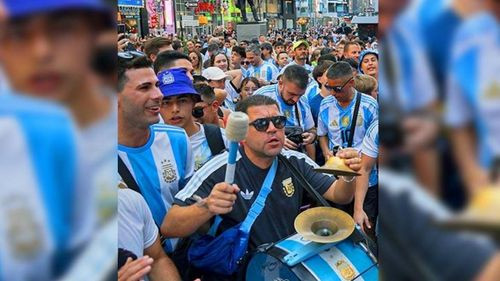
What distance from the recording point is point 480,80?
2.47 feet

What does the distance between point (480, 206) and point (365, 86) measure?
429cm

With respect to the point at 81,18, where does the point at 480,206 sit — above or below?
below

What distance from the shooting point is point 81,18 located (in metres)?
0.89

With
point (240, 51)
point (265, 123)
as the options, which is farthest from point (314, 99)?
point (240, 51)

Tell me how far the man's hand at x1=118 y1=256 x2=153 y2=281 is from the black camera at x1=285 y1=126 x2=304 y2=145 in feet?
8.58

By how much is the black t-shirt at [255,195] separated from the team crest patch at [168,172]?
0.18 meters

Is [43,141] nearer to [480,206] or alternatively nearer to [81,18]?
[81,18]

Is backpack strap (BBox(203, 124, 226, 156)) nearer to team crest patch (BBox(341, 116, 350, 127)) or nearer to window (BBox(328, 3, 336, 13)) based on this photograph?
team crest patch (BBox(341, 116, 350, 127))

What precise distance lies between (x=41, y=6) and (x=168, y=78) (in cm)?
275

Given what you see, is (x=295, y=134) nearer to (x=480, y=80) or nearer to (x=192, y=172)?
(x=192, y=172)

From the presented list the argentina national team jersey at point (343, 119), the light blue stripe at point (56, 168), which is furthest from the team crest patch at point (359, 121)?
the light blue stripe at point (56, 168)

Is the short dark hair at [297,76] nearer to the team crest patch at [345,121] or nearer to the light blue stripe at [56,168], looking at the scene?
the team crest patch at [345,121]

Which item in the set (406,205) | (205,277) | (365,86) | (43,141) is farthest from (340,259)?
(365,86)

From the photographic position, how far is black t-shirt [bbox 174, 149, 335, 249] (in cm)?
254
